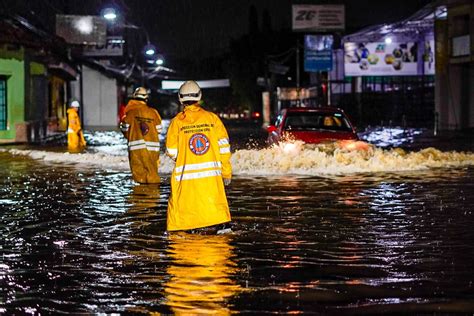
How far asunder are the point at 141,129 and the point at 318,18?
4740 cm

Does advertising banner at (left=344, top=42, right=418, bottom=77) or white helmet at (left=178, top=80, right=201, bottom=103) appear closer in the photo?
white helmet at (left=178, top=80, right=201, bottom=103)

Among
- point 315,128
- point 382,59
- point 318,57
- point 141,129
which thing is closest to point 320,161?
point 315,128

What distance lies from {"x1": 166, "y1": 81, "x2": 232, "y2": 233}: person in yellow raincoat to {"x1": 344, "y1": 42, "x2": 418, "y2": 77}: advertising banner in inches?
1829

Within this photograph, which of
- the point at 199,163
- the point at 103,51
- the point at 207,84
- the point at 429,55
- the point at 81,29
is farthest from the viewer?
the point at 207,84

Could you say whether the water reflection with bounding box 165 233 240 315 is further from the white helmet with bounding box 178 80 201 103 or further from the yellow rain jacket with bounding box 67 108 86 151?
the yellow rain jacket with bounding box 67 108 86 151

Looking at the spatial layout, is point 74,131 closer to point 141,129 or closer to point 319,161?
point 319,161

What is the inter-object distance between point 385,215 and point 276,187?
4269 millimetres

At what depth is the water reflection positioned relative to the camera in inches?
274

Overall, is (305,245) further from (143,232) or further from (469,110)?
(469,110)

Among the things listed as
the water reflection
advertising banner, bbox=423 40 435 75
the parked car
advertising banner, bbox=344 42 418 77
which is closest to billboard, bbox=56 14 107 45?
advertising banner, bbox=344 42 418 77

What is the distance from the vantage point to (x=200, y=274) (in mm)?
8219

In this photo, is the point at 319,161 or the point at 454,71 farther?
the point at 454,71

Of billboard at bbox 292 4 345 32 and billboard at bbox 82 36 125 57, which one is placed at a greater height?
billboard at bbox 292 4 345 32

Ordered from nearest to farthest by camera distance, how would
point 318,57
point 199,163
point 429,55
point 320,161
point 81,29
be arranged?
point 199,163
point 320,161
point 81,29
point 429,55
point 318,57
